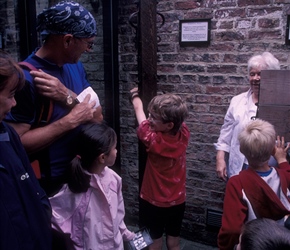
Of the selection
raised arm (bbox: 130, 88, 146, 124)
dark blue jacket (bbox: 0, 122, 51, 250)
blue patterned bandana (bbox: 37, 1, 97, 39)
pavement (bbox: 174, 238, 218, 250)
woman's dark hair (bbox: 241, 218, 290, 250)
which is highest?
blue patterned bandana (bbox: 37, 1, 97, 39)

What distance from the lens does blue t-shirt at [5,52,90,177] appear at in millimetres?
1583

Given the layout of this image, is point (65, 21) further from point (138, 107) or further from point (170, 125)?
point (170, 125)

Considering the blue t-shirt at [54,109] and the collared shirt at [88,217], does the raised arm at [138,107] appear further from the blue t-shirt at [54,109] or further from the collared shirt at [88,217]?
the collared shirt at [88,217]

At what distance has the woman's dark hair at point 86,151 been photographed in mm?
1699

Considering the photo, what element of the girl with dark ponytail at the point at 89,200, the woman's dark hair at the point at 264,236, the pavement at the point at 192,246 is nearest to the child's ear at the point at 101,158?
the girl with dark ponytail at the point at 89,200

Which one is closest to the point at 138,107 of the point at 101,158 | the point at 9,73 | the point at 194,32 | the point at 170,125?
the point at 170,125

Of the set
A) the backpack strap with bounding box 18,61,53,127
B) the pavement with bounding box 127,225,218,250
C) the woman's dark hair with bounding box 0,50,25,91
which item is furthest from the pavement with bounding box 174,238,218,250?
A: the woman's dark hair with bounding box 0,50,25,91

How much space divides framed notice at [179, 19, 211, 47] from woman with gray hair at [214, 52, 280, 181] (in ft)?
1.63

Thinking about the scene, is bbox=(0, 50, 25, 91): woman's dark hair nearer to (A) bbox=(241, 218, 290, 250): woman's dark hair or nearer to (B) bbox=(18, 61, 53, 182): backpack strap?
(B) bbox=(18, 61, 53, 182): backpack strap

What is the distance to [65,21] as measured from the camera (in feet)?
5.52

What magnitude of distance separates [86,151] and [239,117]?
4.17 ft

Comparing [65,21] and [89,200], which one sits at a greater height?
[65,21]

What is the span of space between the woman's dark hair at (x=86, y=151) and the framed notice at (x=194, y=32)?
4.72 feet

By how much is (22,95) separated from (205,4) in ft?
6.02
